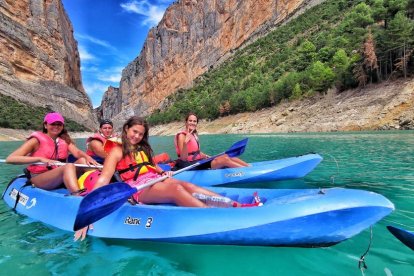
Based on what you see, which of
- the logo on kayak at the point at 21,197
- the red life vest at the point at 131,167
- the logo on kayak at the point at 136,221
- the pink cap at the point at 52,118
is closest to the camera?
the logo on kayak at the point at 136,221

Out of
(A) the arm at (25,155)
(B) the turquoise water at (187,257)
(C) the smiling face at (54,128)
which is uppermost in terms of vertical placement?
(C) the smiling face at (54,128)

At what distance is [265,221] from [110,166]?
6.32 feet

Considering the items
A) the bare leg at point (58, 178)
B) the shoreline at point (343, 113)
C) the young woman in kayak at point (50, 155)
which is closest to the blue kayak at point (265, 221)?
the bare leg at point (58, 178)

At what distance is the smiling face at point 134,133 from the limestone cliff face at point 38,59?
5823 cm

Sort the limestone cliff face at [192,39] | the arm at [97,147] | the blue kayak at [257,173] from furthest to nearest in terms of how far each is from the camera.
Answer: the limestone cliff face at [192,39], the arm at [97,147], the blue kayak at [257,173]

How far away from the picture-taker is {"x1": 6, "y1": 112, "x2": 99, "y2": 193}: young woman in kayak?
4742mm

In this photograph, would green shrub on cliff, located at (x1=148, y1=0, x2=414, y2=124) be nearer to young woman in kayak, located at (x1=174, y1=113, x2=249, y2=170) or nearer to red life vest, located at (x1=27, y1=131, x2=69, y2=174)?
young woman in kayak, located at (x1=174, y1=113, x2=249, y2=170)

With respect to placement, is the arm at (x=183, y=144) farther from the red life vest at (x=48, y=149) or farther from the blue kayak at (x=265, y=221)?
the blue kayak at (x=265, y=221)

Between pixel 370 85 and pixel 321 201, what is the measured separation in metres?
28.3

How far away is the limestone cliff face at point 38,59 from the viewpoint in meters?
55.6

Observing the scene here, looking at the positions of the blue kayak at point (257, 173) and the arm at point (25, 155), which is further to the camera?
the blue kayak at point (257, 173)

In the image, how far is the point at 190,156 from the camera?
7.48 m

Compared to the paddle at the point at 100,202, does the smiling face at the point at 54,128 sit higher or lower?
higher

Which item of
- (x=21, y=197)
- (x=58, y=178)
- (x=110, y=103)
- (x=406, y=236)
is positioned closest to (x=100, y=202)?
(x=58, y=178)
